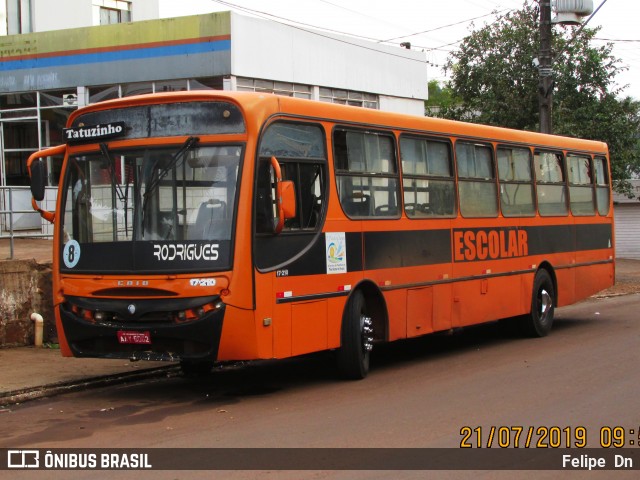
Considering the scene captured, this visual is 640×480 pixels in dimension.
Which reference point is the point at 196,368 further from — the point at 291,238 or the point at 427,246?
the point at 427,246

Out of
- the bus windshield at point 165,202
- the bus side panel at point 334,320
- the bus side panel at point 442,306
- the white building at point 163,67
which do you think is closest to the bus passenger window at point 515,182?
the bus side panel at point 442,306

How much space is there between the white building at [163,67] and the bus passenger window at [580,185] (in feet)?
30.2

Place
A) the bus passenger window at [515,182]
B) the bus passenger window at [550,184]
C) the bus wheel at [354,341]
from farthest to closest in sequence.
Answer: the bus passenger window at [550,184] → the bus passenger window at [515,182] → the bus wheel at [354,341]

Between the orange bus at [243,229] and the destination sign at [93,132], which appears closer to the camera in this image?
the orange bus at [243,229]

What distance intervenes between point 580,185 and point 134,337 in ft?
34.7

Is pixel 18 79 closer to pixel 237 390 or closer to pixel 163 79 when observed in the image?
pixel 163 79

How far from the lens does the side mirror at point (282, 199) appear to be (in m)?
→ 9.93

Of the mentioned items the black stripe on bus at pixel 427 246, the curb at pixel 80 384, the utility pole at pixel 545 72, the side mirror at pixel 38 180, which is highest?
the utility pole at pixel 545 72

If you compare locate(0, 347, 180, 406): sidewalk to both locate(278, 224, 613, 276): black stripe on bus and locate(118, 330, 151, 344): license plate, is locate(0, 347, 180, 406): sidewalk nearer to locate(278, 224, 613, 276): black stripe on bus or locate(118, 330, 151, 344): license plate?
locate(118, 330, 151, 344): license plate

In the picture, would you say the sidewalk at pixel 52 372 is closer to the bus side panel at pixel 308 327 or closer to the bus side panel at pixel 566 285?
the bus side panel at pixel 308 327

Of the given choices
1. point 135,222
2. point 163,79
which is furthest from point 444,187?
point 163,79

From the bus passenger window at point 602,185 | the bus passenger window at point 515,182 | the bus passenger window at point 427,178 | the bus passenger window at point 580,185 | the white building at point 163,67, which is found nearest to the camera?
the bus passenger window at point 427,178

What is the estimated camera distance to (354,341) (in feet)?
37.3
